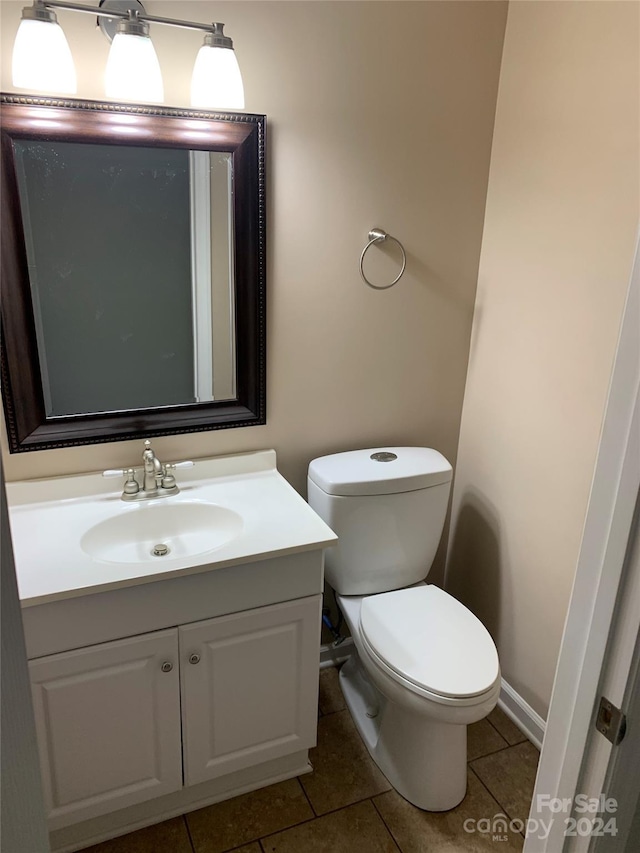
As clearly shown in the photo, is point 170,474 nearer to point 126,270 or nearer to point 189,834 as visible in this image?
point 126,270

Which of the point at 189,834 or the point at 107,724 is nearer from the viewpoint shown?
the point at 107,724

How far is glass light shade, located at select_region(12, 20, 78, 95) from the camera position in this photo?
1.36m

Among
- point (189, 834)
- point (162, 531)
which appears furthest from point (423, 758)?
point (162, 531)

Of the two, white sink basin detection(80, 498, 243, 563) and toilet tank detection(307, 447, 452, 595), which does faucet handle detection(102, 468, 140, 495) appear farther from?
toilet tank detection(307, 447, 452, 595)

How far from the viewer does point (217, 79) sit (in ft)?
5.01

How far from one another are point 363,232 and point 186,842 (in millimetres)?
1762

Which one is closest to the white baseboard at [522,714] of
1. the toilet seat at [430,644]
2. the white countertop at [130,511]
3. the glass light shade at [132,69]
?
the toilet seat at [430,644]

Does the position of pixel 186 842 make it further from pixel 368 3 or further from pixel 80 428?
pixel 368 3

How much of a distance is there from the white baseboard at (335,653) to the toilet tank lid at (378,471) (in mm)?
724

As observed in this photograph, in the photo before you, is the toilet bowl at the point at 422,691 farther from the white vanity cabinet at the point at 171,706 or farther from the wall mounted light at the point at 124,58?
the wall mounted light at the point at 124,58

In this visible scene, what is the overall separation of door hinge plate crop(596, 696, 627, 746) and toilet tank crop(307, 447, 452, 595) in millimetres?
1059

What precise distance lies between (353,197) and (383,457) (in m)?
0.79

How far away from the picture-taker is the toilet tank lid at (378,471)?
73.5 inches

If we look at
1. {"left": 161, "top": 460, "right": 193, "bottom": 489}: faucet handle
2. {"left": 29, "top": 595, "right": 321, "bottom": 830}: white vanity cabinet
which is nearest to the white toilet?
{"left": 29, "top": 595, "right": 321, "bottom": 830}: white vanity cabinet
